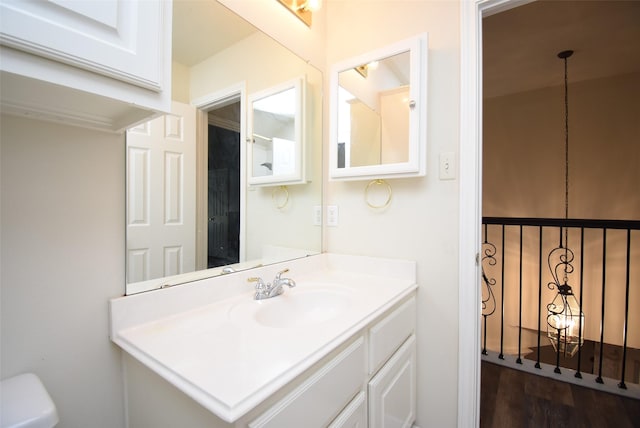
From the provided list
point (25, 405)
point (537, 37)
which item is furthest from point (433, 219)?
point (537, 37)

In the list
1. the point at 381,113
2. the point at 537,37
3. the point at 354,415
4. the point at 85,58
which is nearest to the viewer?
the point at 85,58

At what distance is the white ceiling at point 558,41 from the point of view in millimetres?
1966

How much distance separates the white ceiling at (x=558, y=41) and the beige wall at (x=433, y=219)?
117 cm

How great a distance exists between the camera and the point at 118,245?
31.9 inches

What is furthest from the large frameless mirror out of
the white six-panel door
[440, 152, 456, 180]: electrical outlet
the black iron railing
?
the black iron railing

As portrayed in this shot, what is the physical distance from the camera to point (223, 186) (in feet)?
3.82

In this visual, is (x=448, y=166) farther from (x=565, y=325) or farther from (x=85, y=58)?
(x=565, y=325)

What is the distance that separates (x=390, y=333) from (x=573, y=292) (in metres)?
3.59

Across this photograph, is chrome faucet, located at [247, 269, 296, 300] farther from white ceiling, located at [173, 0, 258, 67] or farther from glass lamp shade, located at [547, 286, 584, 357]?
glass lamp shade, located at [547, 286, 584, 357]

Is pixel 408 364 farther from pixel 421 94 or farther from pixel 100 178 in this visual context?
pixel 100 178

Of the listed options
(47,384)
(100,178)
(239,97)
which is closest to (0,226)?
(100,178)

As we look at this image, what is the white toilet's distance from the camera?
0.51m

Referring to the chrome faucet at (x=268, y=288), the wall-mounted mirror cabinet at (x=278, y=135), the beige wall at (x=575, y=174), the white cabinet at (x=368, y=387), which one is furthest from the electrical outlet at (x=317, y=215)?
the beige wall at (x=575, y=174)

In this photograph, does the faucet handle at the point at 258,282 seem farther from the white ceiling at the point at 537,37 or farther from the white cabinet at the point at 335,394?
the white ceiling at the point at 537,37
